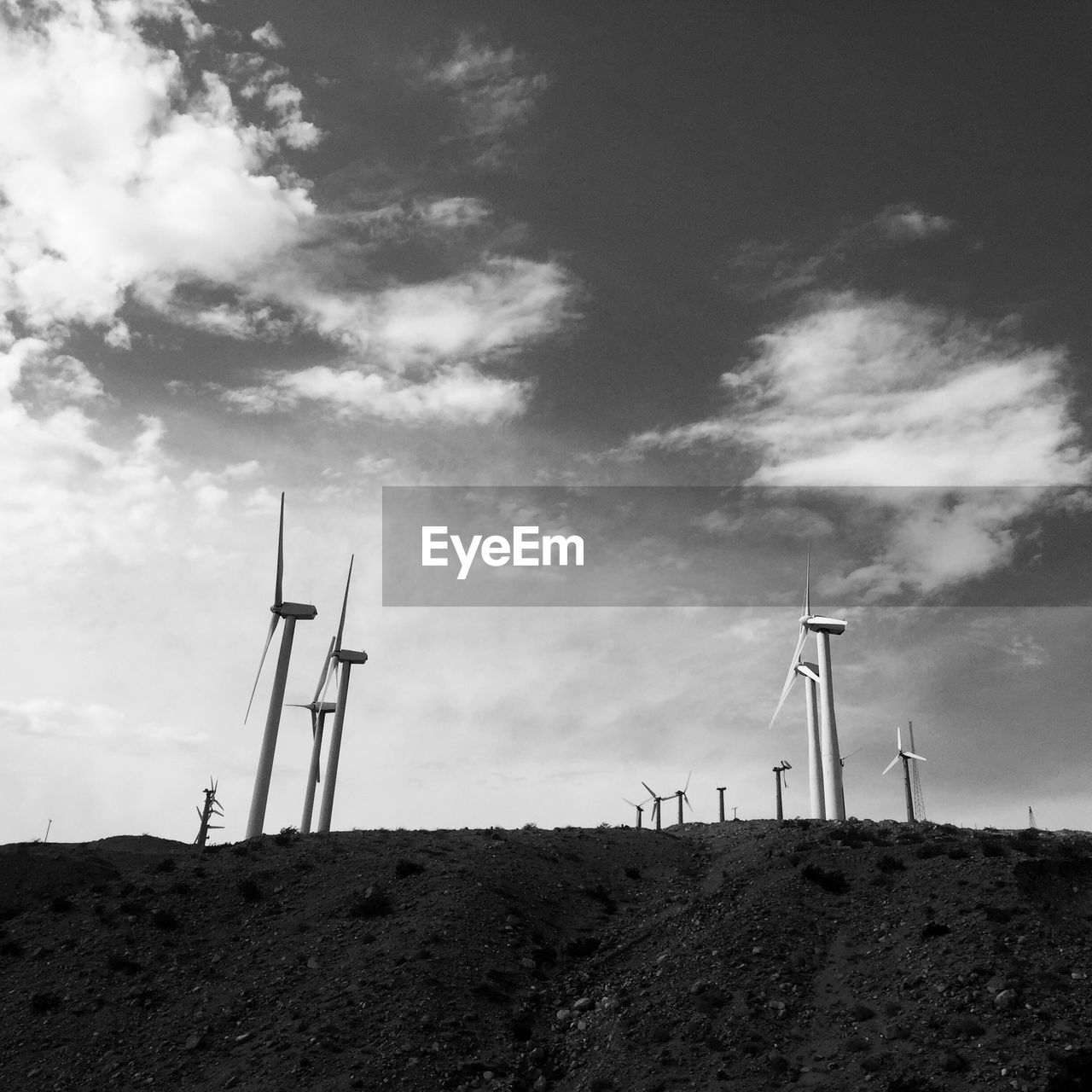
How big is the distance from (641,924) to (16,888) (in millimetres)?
46442

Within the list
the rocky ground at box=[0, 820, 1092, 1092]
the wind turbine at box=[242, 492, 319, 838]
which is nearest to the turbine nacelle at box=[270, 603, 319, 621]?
the wind turbine at box=[242, 492, 319, 838]

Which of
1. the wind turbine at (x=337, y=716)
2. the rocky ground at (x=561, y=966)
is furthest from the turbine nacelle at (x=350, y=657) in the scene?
the rocky ground at (x=561, y=966)

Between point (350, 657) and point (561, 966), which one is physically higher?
point (350, 657)

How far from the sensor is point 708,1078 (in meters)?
42.4

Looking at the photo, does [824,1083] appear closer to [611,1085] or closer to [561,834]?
[611,1085]

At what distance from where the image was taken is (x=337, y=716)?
355 feet

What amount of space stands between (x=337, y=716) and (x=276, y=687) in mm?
15457

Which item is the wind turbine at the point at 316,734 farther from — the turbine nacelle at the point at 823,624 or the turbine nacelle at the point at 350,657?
the turbine nacelle at the point at 823,624

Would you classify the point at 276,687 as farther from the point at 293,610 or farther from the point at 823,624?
the point at 823,624

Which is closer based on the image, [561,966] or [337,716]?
[561,966]

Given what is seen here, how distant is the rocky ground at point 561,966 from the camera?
143ft

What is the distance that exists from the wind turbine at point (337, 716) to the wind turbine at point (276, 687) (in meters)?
8.96

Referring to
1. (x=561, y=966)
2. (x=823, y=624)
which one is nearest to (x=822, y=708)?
(x=823, y=624)

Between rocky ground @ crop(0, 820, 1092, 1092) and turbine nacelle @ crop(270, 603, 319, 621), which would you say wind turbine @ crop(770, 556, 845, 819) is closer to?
rocky ground @ crop(0, 820, 1092, 1092)
